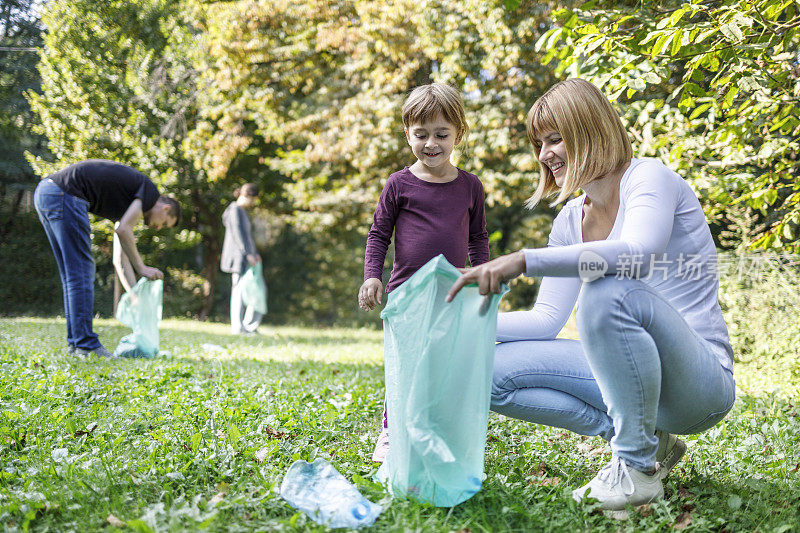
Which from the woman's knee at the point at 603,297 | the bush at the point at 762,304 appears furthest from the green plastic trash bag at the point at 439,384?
the bush at the point at 762,304

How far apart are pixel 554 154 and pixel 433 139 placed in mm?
636

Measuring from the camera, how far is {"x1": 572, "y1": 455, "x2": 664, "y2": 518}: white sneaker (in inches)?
76.4

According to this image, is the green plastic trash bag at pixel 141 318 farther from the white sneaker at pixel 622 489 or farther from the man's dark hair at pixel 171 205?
the white sneaker at pixel 622 489

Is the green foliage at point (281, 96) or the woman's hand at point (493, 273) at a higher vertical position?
the green foliage at point (281, 96)

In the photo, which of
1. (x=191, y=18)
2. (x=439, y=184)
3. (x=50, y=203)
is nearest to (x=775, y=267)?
(x=439, y=184)

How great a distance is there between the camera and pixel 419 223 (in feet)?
8.77

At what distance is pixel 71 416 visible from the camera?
278 cm

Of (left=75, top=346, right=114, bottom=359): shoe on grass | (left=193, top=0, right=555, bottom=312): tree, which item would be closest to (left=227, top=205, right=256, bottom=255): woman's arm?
(left=193, top=0, right=555, bottom=312): tree

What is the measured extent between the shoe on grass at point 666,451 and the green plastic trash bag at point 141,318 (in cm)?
392

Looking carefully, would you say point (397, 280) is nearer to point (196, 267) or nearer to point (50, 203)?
point (50, 203)

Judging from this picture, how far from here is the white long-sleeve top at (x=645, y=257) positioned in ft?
5.88

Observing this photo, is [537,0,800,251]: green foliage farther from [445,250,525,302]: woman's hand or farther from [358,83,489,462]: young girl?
[445,250,525,302]: woman's hand

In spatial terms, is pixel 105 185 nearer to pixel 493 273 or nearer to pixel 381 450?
pixel 381 450

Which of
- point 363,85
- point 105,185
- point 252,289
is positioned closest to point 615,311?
point 105,185
